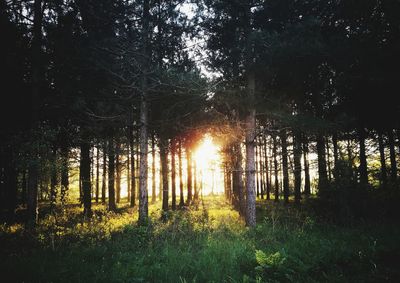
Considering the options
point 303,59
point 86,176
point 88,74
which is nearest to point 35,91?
point 88,74

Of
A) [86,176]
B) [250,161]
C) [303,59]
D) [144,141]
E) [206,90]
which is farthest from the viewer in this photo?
[86,176]

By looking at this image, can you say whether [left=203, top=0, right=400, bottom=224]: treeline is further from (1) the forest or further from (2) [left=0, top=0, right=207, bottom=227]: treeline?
(2) [left=0, top=0, right=207, bottom=227]: treeline

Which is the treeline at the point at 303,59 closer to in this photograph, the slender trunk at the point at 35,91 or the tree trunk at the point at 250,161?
the tree trunk at the point at 250,161

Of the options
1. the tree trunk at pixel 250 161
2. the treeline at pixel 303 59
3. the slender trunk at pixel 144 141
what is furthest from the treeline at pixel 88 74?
the tree trunk at pixel 250 161

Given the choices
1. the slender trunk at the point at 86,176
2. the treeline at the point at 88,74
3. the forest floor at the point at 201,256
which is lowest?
the forest floor at the point at 201,256

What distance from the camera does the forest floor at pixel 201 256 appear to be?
6.00 meters

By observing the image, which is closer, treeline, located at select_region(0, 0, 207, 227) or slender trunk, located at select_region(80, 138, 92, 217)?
treeline, located at select_region(0, 0, 207, 227)

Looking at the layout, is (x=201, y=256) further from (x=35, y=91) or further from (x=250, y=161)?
(x=35, y=91)

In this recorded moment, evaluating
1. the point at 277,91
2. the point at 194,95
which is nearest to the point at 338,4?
the point at 277,91

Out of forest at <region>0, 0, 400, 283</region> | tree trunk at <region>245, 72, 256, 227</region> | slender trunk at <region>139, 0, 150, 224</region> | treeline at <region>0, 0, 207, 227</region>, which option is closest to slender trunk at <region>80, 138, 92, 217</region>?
forest at <region>0, 0, 400, 283</region>

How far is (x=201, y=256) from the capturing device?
7.34 meters

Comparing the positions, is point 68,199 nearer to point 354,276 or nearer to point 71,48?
point 71,48

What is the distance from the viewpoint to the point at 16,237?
33.7 feet

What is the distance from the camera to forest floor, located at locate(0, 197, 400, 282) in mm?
6004
